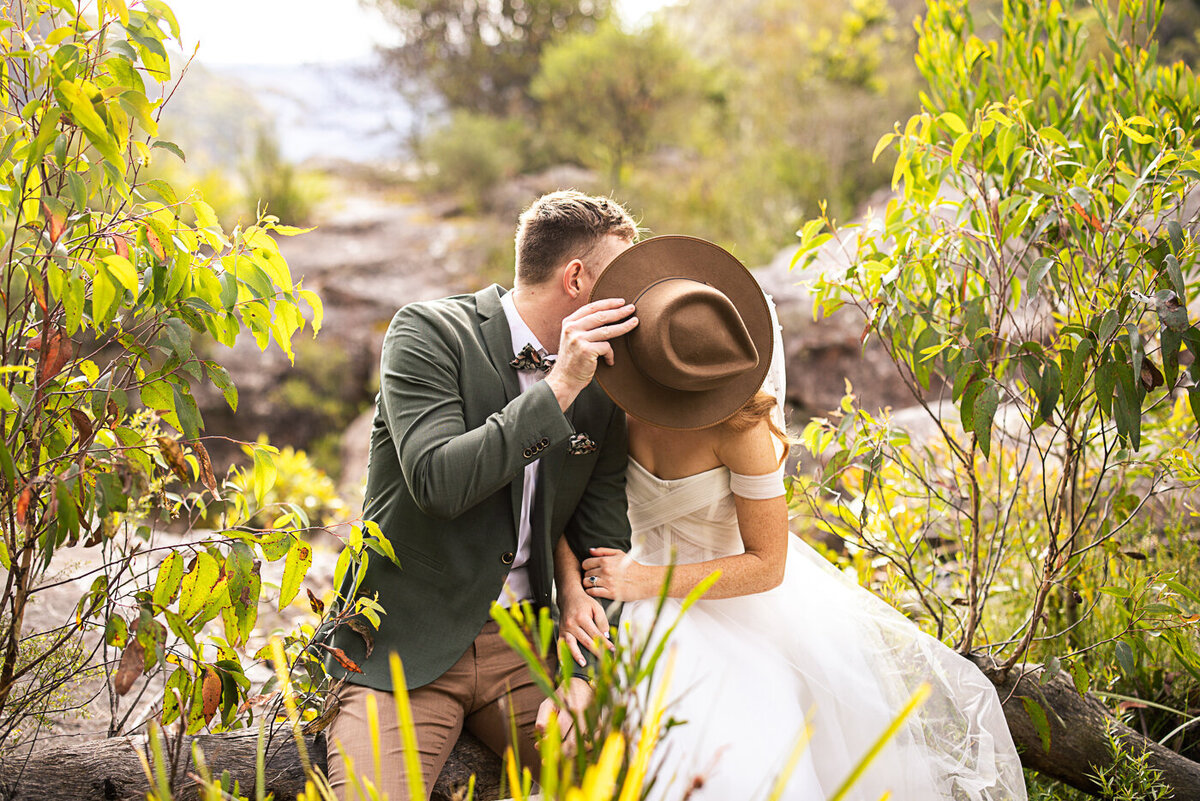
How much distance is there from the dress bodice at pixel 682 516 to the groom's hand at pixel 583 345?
0.56m

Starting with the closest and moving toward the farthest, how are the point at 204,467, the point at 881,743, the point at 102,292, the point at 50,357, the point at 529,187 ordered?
1. the point at 881,743
2. the point at 102,292
3. the point at 50,357
4. the point at 204,467
5. the point at 529,187

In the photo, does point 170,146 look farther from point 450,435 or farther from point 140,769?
point 140,769

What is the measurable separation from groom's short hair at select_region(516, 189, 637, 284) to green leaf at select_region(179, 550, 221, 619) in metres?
1.13

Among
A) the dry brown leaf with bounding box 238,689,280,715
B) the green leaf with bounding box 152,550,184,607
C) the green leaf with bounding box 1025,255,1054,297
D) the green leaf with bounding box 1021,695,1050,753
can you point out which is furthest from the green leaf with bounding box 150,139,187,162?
the green leaf with bounding box 1021,695,1050,753

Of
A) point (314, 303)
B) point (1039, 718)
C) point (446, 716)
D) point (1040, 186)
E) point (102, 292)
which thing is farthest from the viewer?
point (1039, 718)

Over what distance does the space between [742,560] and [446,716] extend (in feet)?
2.91

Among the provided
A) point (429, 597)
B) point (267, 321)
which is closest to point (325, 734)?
point (429, 597)

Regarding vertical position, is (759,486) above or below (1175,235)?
below

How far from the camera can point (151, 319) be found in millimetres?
1864

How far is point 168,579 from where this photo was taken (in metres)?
1.60

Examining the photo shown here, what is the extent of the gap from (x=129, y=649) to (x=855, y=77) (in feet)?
40.2

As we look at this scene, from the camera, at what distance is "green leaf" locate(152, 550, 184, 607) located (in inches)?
62.3

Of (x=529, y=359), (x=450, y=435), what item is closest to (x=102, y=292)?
(x=450, y=435)

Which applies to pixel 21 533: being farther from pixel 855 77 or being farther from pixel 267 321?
pixel 855 77
